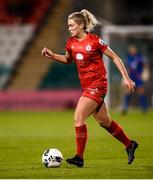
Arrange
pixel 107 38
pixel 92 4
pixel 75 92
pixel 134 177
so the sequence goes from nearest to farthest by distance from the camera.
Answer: pixel 134 177, pixel 107 38, pixel 75 92, pixel 92 4

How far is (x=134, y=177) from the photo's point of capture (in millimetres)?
8008

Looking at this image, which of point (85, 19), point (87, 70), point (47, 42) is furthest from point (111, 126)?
point (47, 42)

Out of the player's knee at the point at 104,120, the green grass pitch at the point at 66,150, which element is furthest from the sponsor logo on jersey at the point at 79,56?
the green grass pitch at the point at 66,150

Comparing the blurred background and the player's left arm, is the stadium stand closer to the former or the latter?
the blurred background

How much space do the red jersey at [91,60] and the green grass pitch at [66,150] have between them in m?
1.08

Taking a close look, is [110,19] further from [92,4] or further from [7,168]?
[7,168]

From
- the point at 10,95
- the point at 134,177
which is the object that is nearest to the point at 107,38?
the point at 10,95

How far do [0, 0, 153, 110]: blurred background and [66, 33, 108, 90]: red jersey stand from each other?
1506cm

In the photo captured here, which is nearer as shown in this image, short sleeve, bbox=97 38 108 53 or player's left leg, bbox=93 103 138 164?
short sleeve, bbox=97 38 108 53

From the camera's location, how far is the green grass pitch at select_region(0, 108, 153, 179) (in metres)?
8.48

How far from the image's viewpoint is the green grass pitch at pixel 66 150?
8.48 meters

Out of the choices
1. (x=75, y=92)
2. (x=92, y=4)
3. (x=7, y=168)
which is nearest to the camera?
(x=7, y=168)

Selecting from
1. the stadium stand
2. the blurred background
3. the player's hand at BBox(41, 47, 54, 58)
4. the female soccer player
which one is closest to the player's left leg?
the female soccer player

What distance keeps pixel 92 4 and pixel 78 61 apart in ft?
63.0
